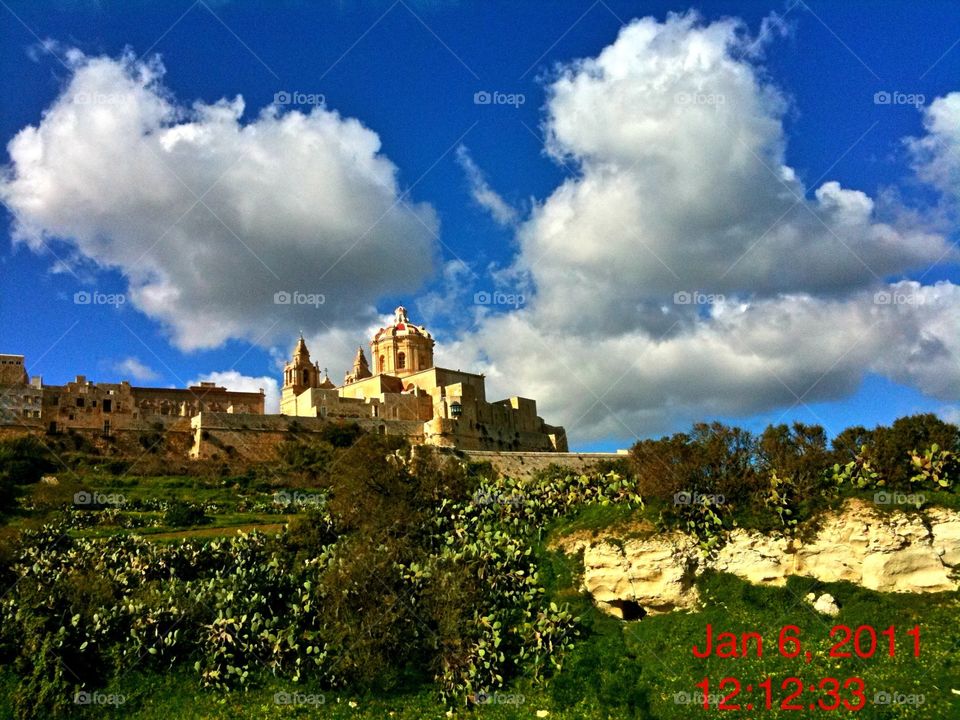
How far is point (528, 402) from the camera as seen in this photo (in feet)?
175

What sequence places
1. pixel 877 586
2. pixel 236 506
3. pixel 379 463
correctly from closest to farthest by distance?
1. pixel 877 586
2. pixel 379 463
3. pixel 236 506

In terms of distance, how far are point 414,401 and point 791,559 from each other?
37.4 metres

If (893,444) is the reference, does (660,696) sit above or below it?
below

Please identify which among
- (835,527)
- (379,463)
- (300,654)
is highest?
(379,463)

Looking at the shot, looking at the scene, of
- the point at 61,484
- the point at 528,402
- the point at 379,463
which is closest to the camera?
the point at 379,463

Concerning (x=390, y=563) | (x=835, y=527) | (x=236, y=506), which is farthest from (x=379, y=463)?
(x=236, y=506)

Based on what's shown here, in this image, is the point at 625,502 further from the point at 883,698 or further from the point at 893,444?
the point at 883,698

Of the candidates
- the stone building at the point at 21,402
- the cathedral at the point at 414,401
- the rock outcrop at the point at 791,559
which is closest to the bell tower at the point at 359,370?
the cathedral at the point at 414,401

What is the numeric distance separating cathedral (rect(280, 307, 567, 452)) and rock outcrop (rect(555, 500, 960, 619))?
30732 mm

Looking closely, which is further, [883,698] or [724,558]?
[724,558]

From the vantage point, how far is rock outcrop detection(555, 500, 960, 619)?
12039 mm

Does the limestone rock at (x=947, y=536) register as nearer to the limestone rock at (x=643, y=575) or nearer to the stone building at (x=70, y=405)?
the limestone rock at (x=643, y=575)

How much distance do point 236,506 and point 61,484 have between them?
6868 millimetres
